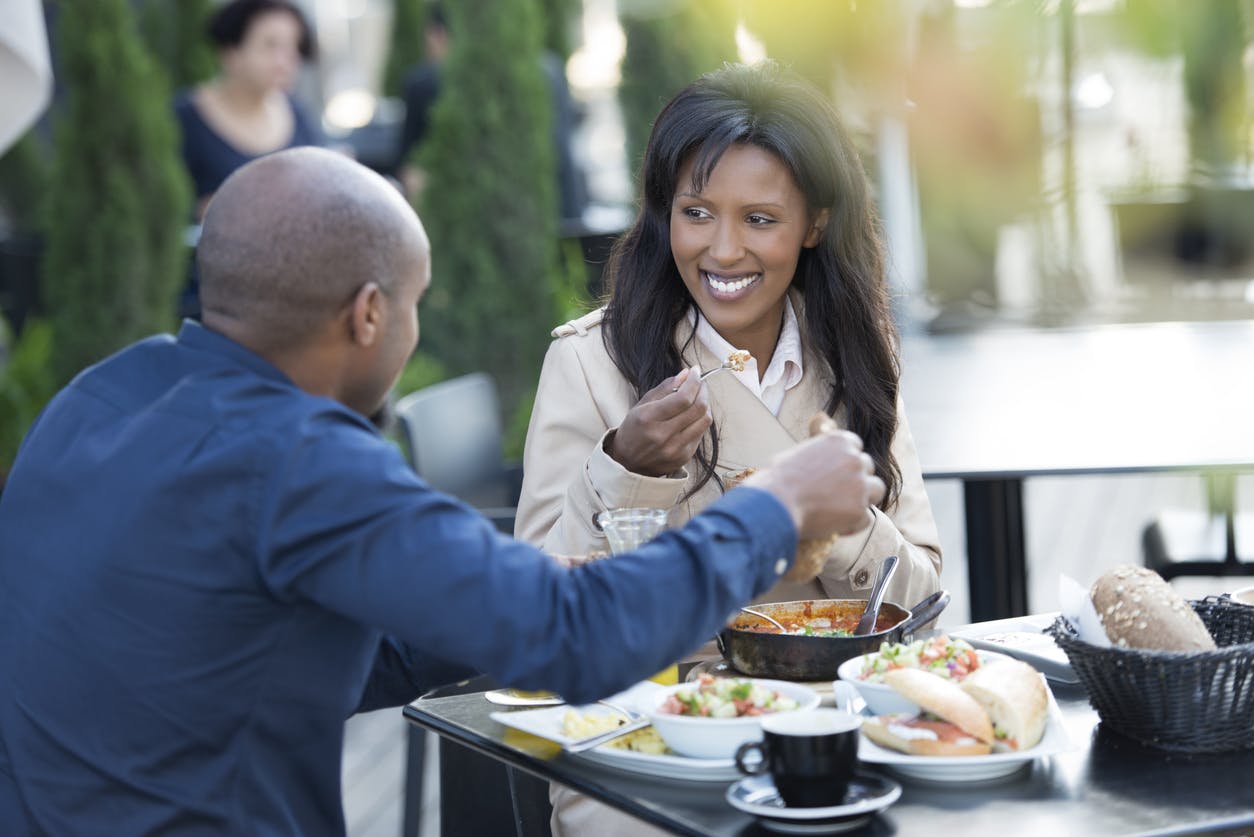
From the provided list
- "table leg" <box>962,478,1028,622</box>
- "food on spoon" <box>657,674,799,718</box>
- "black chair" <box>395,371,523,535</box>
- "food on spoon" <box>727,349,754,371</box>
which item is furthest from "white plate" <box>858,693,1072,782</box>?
"table leg" <box>962,478,1028,622</box>

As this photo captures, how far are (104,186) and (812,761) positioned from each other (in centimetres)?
546

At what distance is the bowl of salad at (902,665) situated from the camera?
1.67 metres

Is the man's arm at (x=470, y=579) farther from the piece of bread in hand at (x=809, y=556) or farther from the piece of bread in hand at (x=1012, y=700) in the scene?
the piece of bread in hand at (x=1012, y=700)

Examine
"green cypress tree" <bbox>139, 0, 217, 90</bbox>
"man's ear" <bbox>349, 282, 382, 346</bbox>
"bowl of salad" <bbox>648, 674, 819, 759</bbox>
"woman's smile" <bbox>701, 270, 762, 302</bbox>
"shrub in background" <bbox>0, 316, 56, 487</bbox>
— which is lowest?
"shrub in background" <bbox>0, 316, 56, 487</bbox>

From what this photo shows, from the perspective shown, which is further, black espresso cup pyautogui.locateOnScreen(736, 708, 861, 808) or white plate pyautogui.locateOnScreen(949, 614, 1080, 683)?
white plate pyautogui.locateOnScreen(949, 614, 1080, 683)

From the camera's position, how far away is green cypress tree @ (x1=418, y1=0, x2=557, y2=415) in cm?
661

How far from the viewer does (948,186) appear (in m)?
6.21

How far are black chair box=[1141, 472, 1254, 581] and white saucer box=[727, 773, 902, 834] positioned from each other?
7.18 feet

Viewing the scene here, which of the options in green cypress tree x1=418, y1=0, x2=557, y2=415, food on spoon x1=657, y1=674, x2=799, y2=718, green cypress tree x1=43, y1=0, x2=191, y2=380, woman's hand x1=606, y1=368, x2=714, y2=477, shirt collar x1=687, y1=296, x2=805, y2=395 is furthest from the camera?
green cypress tree x1=418, y1=0, x2=557, y2=415

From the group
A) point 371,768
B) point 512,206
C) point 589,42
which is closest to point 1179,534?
point 371,768

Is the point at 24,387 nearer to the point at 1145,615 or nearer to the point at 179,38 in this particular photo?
the point at 179,38

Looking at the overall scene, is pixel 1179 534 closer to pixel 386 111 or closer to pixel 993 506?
pixel 993 506

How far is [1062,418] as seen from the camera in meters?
3.32

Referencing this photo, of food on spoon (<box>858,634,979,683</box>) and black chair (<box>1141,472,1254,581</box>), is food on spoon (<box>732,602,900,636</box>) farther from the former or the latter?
black chair (<box>1141,472,1254,581</box>)
